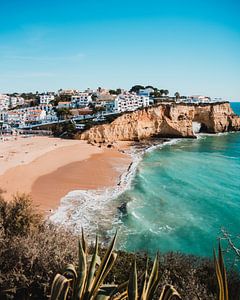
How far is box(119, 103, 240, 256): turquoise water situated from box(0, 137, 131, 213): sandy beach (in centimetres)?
386

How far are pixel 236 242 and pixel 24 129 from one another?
53.2 m

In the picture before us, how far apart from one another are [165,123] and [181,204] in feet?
124

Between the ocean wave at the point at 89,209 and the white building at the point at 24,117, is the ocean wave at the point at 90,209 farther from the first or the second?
the white building at the point at 24,117

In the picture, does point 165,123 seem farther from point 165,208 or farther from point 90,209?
point 90,209

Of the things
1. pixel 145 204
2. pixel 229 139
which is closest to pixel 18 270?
pixel 145 204

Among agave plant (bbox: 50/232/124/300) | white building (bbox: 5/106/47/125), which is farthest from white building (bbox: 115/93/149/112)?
agave plant (bbox: 50/232/124/300)

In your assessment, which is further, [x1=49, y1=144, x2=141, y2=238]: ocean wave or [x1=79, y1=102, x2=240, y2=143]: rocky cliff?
[x1=79, y1=102, x2=240, y2=143]: rocky cliff

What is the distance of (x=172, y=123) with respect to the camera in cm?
5950

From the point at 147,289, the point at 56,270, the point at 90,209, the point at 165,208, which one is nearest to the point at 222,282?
the point at 147,289

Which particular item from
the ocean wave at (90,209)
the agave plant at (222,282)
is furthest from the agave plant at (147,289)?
the ocean wave at (90,209)

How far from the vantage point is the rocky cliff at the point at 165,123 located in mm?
53250

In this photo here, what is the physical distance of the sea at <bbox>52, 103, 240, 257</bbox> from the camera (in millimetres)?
17078

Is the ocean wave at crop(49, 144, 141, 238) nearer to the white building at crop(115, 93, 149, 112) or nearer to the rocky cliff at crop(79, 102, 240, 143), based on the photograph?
the rocky cliff at crop(79, 102, 240, 143)

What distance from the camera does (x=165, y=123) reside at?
194 feet
